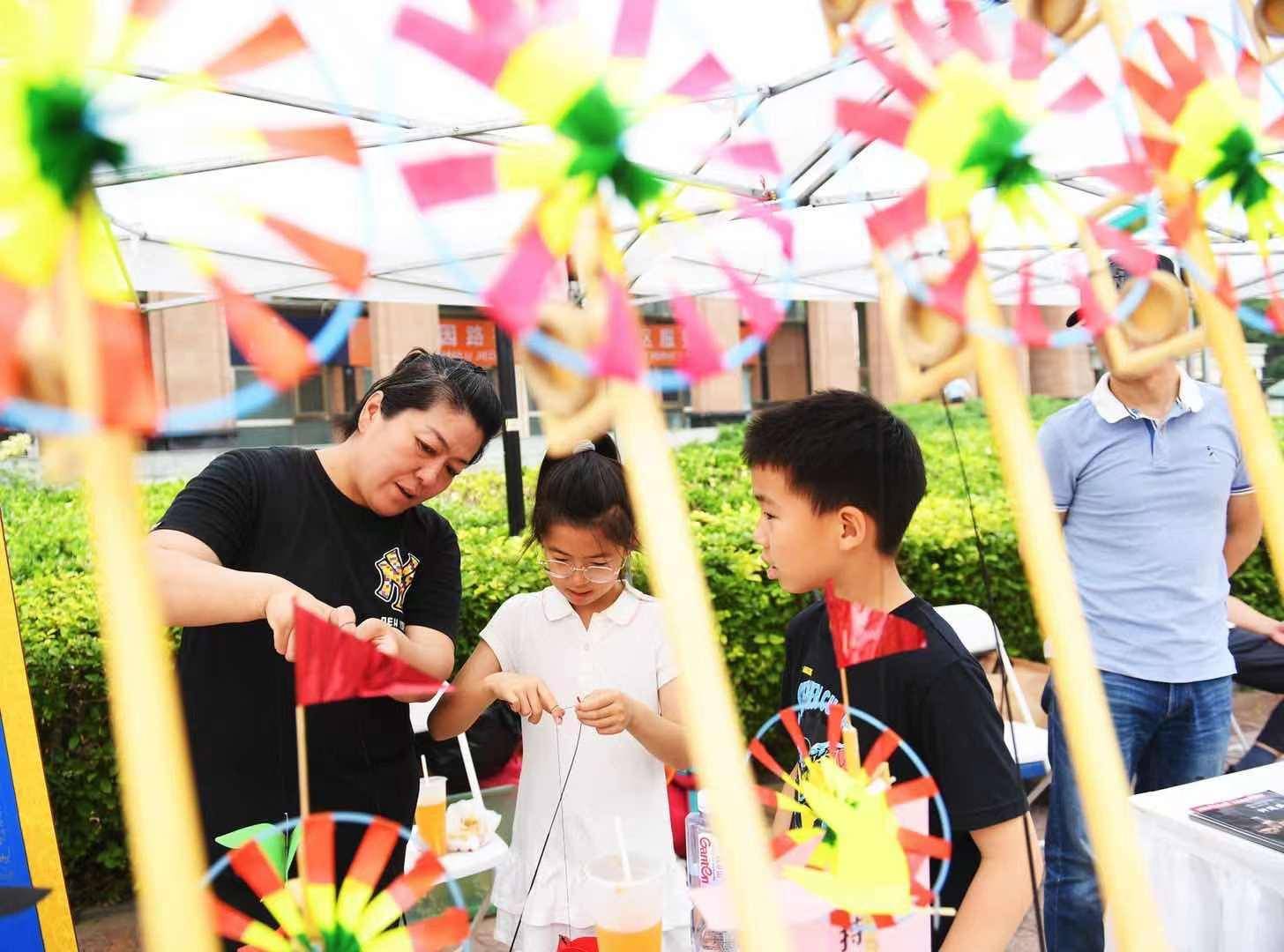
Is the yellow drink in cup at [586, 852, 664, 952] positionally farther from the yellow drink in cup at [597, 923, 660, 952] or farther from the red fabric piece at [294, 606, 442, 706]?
the red fabric piece at [294, 606, 442, 706]

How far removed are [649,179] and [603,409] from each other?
125mm

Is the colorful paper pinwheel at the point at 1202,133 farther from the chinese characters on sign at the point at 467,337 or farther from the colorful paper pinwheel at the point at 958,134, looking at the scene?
the chinese characters on sign at the point at 467,337

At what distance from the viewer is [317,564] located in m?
1.38

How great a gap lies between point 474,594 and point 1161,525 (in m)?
2.20

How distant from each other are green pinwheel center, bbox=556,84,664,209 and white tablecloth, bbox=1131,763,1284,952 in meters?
1.39

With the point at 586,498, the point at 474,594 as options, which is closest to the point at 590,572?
the point at 586,498

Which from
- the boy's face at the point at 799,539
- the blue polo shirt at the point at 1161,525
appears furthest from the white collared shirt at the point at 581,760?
the blue polo shirt at the point at 1161,525

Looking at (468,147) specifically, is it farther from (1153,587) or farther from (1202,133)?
(1153,587)

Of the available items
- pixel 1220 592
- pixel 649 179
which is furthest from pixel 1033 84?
pixel 1220 592

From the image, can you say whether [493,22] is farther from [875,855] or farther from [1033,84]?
[875,855]

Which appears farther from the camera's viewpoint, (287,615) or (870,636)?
(287,615)

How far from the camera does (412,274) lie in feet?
12.3

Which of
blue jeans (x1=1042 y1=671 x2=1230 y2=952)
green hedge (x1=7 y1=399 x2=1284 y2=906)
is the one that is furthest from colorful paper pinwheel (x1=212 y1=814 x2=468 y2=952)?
green hedge (x1=7 y1=399 x2=1284 y2=906)

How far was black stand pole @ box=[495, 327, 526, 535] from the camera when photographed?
4.37 meters
